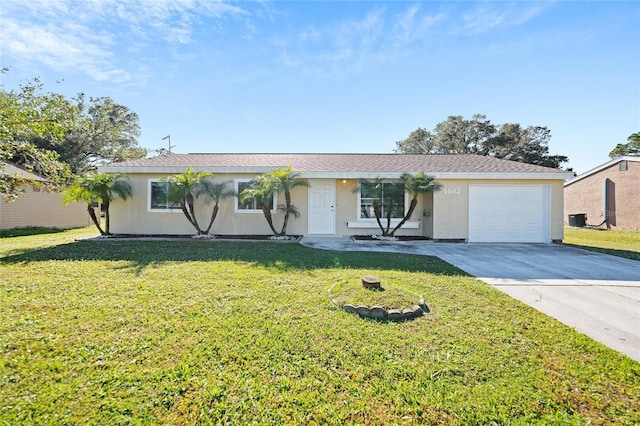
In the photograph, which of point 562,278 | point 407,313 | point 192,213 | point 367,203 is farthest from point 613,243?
point 192,213

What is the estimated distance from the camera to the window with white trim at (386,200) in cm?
1068

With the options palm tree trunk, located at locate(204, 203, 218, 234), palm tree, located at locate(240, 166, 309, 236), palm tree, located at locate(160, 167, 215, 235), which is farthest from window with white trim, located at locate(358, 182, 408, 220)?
palm tree, located at locate(160, 167, 215, 235)

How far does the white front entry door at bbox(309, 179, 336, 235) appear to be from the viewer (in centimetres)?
1106

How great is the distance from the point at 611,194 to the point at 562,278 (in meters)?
16.8

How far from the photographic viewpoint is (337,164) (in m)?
11.9

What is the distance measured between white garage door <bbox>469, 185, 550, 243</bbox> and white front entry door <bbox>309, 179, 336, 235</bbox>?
519cm

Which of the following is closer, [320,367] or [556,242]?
[320,367]

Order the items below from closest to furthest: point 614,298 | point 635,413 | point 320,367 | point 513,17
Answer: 1. point 635,413
2. point 320,367
3. point 614,298
4. point 513,17

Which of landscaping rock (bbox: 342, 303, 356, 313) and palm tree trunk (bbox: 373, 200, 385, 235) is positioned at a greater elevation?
palm tree trunk (bbox: 373, 200, 385, 235)

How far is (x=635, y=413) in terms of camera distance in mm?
2072

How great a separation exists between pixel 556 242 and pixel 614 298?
7083 mm

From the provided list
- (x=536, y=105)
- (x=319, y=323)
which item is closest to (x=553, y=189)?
(x=536, y=105)

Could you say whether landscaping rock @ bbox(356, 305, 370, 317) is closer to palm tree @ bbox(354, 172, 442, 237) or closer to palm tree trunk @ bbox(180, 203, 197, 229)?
palm tree @ bbox(354, 172, 442, 237)

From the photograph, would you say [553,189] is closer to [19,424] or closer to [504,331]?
[504,331]
